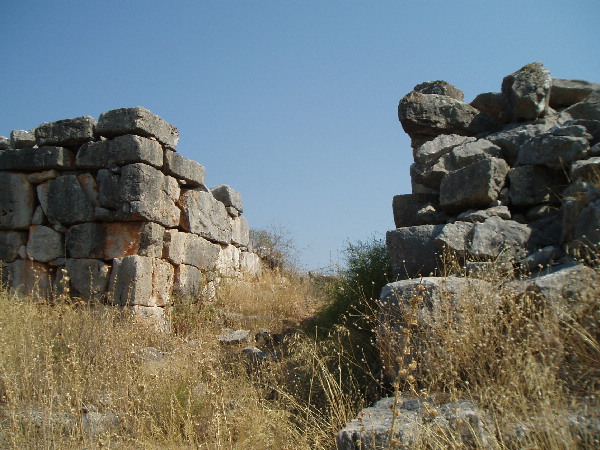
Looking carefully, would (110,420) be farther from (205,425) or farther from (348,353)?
(348,353)

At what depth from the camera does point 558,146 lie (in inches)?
203

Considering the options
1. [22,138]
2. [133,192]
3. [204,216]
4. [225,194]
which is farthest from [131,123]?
[225,194]

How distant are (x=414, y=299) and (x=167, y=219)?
18.8 ft

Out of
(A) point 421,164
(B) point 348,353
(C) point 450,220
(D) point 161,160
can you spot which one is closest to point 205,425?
(B) point 348,353

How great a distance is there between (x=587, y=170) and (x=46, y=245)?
6748 millimetres

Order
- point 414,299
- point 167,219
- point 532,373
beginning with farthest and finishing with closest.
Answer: point 167,219 < point 532,373 < point 414,299

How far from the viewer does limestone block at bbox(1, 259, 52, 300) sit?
738 cm

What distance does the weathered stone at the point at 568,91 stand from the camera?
6621 millimetres

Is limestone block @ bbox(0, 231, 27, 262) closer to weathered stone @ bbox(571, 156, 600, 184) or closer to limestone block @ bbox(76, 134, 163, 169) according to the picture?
limestone block @ bbox(76, 134, 163, 169)

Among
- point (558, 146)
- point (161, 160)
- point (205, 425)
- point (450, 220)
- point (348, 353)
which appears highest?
point (161, 160)

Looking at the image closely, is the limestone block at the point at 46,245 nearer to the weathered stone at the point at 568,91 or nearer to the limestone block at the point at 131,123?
the limestone block at the point at 131,123

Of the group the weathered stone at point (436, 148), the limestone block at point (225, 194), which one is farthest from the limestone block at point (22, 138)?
the weathered stone at point (436, 148)

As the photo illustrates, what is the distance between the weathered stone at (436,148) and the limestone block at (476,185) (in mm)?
648

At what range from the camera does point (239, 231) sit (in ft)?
35.9
